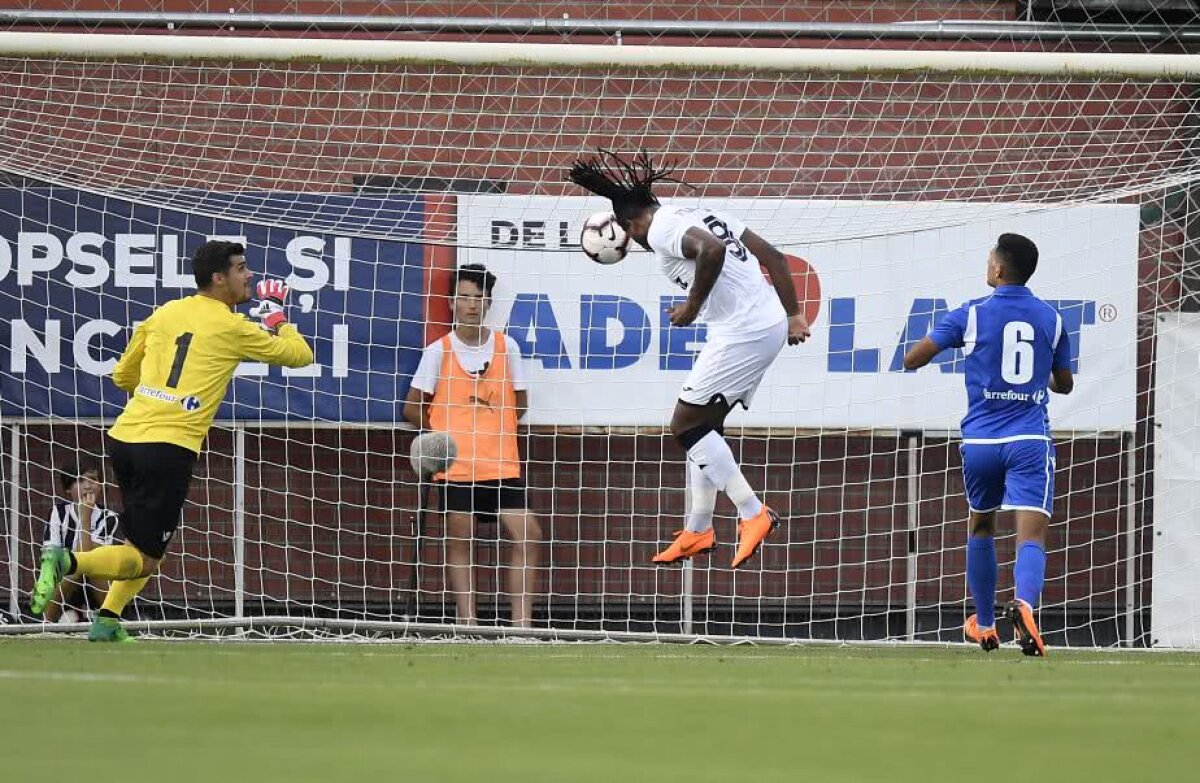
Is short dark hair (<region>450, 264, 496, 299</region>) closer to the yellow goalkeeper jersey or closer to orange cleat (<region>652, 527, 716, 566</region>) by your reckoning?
the yellow goalkeeper jersey

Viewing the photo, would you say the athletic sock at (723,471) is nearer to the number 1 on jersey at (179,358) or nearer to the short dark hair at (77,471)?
the number 1 on jersey at (179,358)

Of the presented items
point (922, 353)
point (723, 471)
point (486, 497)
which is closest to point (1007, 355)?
point (922, 353)

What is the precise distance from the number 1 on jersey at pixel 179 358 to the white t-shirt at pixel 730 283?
2146 millimetres

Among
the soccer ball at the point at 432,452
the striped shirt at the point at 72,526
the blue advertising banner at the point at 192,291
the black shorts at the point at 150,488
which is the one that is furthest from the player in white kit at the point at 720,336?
the striped shirt at the point at 72,526

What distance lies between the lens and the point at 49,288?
33.7 ft

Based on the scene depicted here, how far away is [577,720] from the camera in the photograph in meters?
4.46

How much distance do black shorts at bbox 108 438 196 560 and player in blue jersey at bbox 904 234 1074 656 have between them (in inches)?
130

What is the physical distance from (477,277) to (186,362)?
8.47 ft

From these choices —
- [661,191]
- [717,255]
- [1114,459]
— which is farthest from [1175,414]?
[717,255]

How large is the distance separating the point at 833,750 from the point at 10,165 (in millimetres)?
7216

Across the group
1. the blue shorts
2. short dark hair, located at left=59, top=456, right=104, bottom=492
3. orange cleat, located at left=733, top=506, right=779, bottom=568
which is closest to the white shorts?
orange cleat, located at left=733, top=506, right=779, bottom=568

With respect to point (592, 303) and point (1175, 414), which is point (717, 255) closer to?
point (592, 303)

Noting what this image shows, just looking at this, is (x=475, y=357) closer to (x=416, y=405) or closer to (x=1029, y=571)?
(x=416, y=405)

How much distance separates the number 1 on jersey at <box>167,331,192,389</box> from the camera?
794cm
